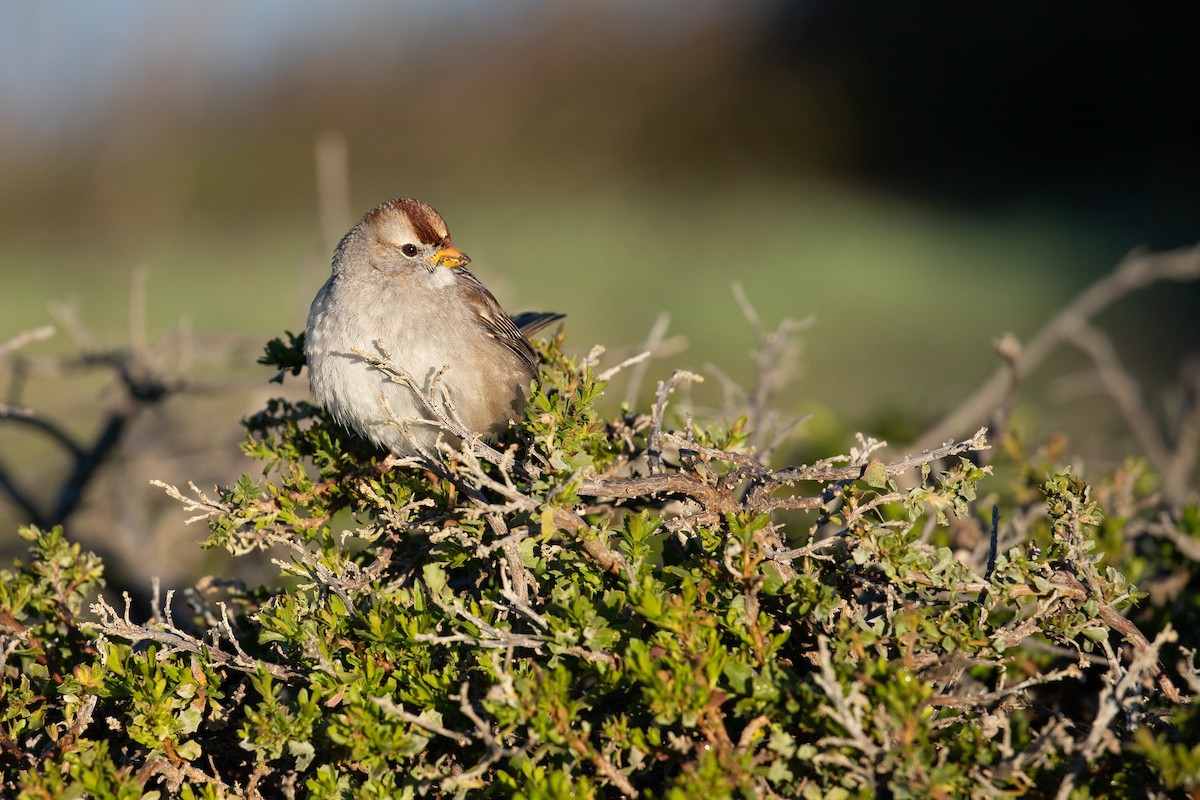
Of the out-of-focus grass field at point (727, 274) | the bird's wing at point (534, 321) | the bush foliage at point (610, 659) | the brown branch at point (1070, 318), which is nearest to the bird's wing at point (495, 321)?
the bird's wing at point (534, 321)

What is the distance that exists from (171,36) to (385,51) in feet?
26.4

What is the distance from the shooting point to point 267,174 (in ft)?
98.5

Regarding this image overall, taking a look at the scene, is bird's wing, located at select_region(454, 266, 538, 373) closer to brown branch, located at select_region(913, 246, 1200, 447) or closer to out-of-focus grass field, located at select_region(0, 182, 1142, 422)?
brown branch, located at select_region(913, 246, 1200, 447)

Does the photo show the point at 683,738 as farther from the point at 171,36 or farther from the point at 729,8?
the point at 729,8

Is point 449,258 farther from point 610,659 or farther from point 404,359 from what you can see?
point 610,659

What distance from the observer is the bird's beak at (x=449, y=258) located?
4270 millimetres

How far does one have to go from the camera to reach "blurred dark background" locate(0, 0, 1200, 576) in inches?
553

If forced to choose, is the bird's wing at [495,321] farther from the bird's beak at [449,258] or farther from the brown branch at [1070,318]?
the brown branch at [1070,318]

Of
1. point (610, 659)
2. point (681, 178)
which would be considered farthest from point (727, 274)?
point (610, 659)

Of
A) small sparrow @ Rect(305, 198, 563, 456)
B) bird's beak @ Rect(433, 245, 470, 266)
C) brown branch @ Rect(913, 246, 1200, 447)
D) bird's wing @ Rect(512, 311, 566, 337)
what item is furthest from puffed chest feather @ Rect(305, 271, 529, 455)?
brown branch @ Rect(913, 246, 1200, 447)

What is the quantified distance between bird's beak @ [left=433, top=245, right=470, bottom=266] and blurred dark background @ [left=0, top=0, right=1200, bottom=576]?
169cm

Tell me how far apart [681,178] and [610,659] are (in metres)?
25.9

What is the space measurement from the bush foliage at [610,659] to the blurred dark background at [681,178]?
314 cm

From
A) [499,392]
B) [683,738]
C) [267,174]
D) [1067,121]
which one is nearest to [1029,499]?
[499,392]
